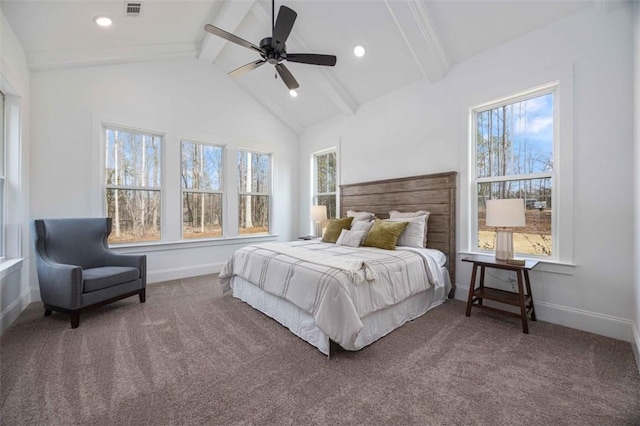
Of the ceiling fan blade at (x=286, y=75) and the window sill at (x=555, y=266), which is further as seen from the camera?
the ceiling fan blade at (x=286, y=75)

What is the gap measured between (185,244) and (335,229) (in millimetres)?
2514

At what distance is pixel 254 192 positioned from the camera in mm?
5453

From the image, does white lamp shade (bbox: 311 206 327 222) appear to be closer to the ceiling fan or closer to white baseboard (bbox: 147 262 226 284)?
white baseboard (bbox: 147 262 226 284)

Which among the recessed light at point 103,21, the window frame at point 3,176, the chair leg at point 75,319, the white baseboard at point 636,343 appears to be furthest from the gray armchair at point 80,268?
the white baseboard at point 636,343

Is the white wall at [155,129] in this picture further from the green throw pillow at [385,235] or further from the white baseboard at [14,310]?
the green throw pillow at [385,235]

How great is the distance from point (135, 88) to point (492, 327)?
5.47 m

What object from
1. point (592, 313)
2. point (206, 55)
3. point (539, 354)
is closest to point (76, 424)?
point (539, 354)

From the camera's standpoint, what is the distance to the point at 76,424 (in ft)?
4.64

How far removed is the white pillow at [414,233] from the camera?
3447 mm

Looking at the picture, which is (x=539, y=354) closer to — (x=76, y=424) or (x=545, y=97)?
(x=545, y=97)

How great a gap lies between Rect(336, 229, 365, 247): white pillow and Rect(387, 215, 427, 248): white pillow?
1.65 feet

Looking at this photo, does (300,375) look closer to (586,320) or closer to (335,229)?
(335,229)

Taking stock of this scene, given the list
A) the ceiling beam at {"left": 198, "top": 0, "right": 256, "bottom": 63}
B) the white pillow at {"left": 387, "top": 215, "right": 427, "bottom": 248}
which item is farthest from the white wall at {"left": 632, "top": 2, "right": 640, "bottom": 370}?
the ceiling beam at {"left": 198, "top": 0, "right": 256, "bottom": 63}

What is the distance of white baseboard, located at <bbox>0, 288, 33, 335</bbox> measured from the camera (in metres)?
2.49
